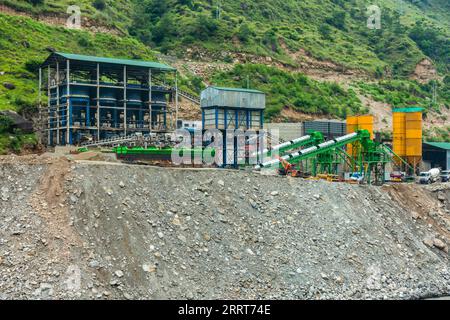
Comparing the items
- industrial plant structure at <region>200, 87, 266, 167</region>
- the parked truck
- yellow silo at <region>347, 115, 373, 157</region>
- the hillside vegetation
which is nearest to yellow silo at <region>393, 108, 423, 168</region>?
yellow silo at <region>347, 115, 373, 157</region>

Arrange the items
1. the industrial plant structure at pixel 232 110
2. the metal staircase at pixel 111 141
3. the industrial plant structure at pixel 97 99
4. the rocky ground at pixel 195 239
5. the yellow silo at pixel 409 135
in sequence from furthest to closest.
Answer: the yellow silo at pixel 409 135, the industrial plant structure at pixel 97 99, the metal staircase at pixel 111 141, the industrial plant structure at pixel 232 110, the rocky ground at pixel 195 239

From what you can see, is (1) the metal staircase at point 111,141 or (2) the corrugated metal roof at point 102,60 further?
(2) the corrugated metal roof at point 102,60

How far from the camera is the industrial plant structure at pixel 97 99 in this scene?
86125 millimetres

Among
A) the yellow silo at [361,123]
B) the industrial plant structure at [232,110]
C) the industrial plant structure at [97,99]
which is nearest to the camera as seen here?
the industrial plant structure at [232,110]

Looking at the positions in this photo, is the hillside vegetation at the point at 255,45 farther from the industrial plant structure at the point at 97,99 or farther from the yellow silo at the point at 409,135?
the yellow silo at the point at 409,135

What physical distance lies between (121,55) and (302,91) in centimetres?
3457

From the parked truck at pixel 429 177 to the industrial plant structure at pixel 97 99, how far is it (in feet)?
111

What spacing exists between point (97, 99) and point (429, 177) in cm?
4291

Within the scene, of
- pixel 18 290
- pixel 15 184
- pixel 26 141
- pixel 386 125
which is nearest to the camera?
pixel 18 290

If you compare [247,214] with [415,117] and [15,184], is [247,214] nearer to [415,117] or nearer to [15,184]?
[15,184]

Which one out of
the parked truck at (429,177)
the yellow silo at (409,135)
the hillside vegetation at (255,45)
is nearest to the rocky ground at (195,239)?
the parked truck at (429,177)

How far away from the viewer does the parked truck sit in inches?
3472

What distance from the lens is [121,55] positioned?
4670 inches

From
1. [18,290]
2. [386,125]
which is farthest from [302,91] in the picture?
[18,290]
